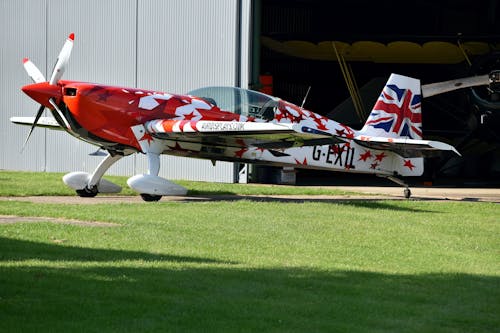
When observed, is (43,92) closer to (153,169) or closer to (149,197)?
(153,169)

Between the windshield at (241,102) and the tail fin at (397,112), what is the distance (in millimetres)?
2420

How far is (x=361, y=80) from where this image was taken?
3064cm

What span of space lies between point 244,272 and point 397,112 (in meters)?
11.1

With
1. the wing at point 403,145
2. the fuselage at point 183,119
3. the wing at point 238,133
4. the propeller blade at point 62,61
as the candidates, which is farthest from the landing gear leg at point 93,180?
the wing at point 403,145

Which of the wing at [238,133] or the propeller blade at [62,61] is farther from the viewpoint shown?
the propeller blade at [62,61]

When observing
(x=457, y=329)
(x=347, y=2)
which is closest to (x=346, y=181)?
(x=347, y=2)

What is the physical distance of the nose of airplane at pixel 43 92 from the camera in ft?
55.4

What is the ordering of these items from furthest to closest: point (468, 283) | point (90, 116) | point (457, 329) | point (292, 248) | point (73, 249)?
point (90, 116) < point (292, 248) < point (73, 249) < point (468, 283) < point (457, 329)

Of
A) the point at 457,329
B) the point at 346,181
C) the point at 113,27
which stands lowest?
the point at 346,181

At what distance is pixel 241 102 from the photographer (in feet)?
58.8

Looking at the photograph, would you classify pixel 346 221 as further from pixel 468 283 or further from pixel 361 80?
pixel 361 80

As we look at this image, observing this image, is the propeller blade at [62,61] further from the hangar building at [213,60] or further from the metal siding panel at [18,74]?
the metal siding panel at [18,74]

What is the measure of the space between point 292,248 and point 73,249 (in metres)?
2.51

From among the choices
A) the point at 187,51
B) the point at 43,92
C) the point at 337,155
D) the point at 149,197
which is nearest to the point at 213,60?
the point at 187,51
